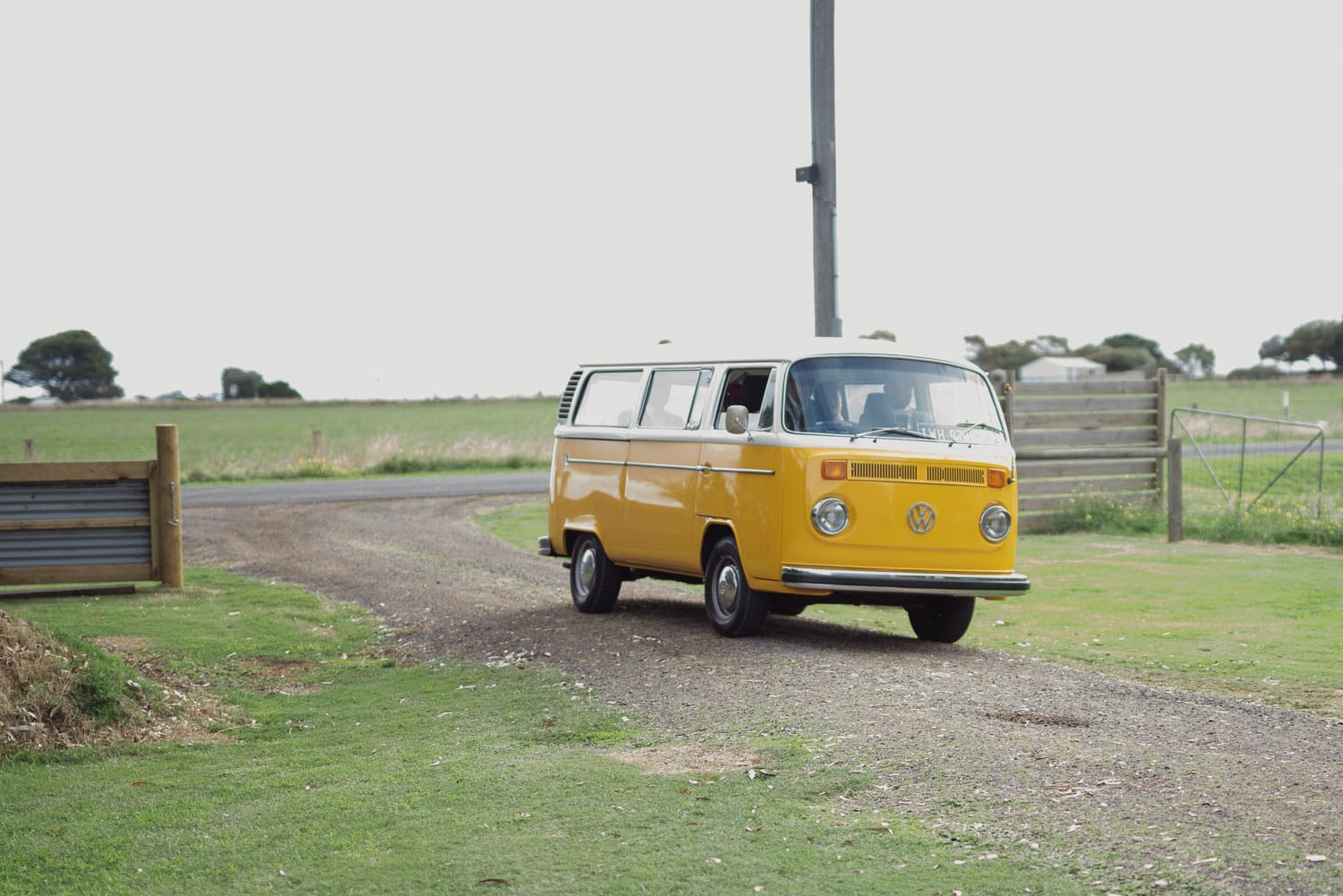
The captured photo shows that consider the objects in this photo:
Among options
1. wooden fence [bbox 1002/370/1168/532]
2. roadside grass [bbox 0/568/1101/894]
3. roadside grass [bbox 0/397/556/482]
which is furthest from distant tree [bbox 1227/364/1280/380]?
roadside grass [bbox 0/568/1101/894]

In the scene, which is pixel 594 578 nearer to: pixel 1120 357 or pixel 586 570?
pixel 586 570

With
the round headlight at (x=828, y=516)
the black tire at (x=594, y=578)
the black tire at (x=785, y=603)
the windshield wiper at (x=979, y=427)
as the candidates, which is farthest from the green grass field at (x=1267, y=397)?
the round headlight at (x=828, y=516)

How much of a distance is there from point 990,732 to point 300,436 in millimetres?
55342

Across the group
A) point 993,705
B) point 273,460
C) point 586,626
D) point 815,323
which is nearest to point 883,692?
point 993,705

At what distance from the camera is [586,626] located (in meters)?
11.4

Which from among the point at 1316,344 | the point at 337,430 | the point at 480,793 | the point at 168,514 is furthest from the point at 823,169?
the point at 1316,344

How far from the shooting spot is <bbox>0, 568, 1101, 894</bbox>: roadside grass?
5344 millimetres

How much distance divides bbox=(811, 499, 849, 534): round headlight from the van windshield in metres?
0.56

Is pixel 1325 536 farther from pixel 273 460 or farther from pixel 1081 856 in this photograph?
pixel 273 460

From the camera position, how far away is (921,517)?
1030 centimetres

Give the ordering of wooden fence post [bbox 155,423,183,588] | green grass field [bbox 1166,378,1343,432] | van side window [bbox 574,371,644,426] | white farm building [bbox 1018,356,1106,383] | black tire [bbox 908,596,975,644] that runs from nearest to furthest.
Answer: black tire [bbox 908,596,975,644], van side window [bbox 574,371,644,426], wooden fence post [bbox 155,423,183,588], green grass field [bbox 1166,378,1343,432], white farm building [bbox 1018,356,1106,383]

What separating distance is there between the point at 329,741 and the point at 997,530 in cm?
513

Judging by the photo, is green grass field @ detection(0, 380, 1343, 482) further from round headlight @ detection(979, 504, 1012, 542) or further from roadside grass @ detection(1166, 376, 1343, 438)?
round headlight @ detection(979, 504, 1012, 542)

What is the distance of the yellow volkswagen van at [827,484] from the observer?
10.1 meters
